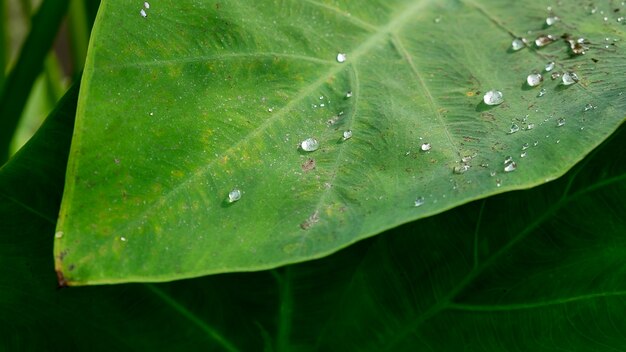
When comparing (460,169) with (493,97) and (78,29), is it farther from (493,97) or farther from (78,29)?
(78,29)

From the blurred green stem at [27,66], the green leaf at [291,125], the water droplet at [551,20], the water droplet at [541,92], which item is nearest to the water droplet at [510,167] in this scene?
the green leaf at [291,125]

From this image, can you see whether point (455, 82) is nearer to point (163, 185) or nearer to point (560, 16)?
point (560, 16)

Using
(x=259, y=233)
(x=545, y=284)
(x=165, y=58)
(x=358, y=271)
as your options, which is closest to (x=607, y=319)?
(x=545, y=284)

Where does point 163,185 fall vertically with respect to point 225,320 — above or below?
above

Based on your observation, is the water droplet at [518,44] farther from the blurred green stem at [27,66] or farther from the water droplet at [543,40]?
the blurred green stem at [27,66]

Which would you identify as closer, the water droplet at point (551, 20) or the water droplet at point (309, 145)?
the water droplet at point (309, 145)

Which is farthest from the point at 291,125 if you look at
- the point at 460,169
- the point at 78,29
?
the point at 78,29

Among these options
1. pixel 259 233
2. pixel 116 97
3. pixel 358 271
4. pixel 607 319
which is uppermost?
pixel 116 97
